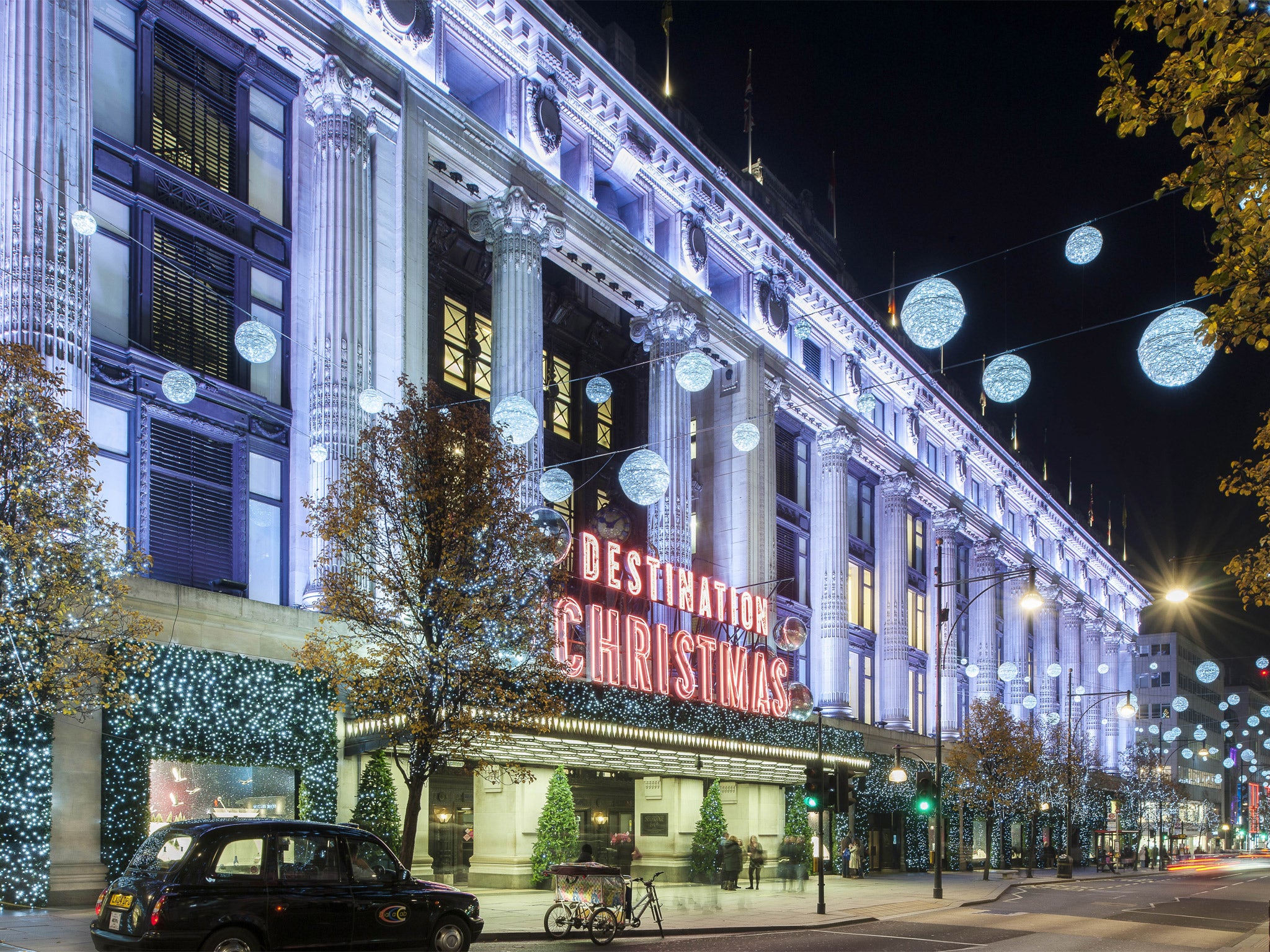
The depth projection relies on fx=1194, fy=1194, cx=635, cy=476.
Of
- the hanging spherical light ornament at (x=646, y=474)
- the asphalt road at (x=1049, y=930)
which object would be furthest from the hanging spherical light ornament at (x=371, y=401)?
the asphalt road at (x=1049, y=930)

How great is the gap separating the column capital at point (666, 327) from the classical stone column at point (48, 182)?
74.8 feet

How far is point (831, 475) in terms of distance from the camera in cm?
5400

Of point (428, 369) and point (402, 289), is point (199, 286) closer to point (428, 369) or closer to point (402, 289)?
point (402, 289)

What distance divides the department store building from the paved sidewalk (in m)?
2.41

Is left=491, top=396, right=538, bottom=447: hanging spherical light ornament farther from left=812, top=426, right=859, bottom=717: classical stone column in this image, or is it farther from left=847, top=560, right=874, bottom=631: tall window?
left=847, top=560, right=874, bottom=631: tall window

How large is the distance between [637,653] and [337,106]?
55.7 ft

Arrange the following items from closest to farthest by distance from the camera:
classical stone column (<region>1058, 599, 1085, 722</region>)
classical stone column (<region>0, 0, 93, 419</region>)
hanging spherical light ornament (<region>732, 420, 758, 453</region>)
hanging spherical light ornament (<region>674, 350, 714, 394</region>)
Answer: classical stone column (<region>0, 0, 93, 419</region>)
hanging spherical light ornament (<region>674, 350, 714, 394</region>)
hanging spherical light ornament (<region>732, 420, 758, 453</region>)
classical stone column (<region>1058, 599, 1085, 722</region>)

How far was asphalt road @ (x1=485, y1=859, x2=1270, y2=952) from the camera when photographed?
68.4ft

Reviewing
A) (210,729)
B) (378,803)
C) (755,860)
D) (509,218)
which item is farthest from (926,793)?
(509,218)

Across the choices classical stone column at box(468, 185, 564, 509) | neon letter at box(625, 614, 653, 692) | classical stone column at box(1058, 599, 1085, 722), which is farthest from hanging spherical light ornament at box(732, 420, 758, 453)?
classical stone column at box(1058, 599, 1085, 722)

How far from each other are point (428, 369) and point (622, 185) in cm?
1148

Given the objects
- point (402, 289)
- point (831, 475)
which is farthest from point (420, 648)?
point (831, 475)

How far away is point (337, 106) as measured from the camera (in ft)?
94.5

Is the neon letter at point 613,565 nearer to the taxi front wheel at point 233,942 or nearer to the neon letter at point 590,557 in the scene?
the neon letter at point 590,557
